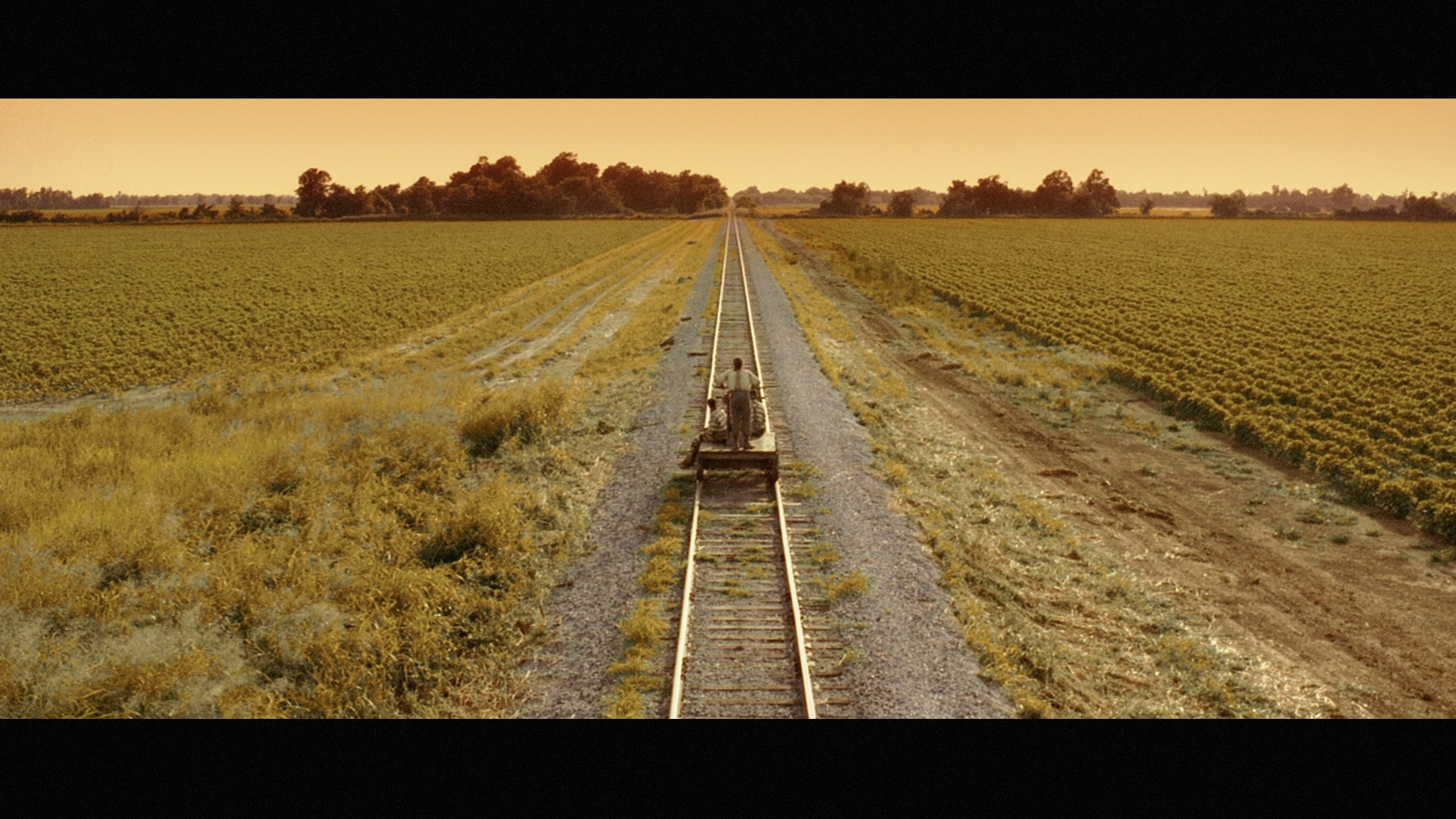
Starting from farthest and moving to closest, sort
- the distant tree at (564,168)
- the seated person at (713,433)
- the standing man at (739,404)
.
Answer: the distant tree at (564,168), the seated person at (713,433), the standing man at (739,404)

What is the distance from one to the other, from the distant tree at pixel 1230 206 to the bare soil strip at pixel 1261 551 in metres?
160

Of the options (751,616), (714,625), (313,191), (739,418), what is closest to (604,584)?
(714,625)

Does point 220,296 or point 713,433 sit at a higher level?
point 220,296

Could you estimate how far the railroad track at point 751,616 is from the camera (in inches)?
281

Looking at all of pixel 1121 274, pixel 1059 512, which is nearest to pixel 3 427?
pixel 1059 512

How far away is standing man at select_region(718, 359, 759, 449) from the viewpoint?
1174 centimetres

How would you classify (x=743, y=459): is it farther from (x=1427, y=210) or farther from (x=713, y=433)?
(x=1427, y=210)

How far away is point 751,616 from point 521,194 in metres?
135

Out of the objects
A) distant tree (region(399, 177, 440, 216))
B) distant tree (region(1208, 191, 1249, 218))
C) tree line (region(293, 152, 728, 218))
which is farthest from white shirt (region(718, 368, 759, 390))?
distant tree (region(1208, 191, 1249, 218))

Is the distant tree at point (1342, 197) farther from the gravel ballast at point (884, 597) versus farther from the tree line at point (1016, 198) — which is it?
the gravel ballast at point (884, 597)

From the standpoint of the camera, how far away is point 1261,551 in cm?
1155

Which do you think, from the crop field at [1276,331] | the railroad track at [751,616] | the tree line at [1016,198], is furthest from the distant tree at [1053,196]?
the railroad track at [751,616]

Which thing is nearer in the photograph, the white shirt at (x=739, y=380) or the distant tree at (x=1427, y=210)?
the white shirt at (x=739, y=380)

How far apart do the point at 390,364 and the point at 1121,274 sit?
42.0 meters
